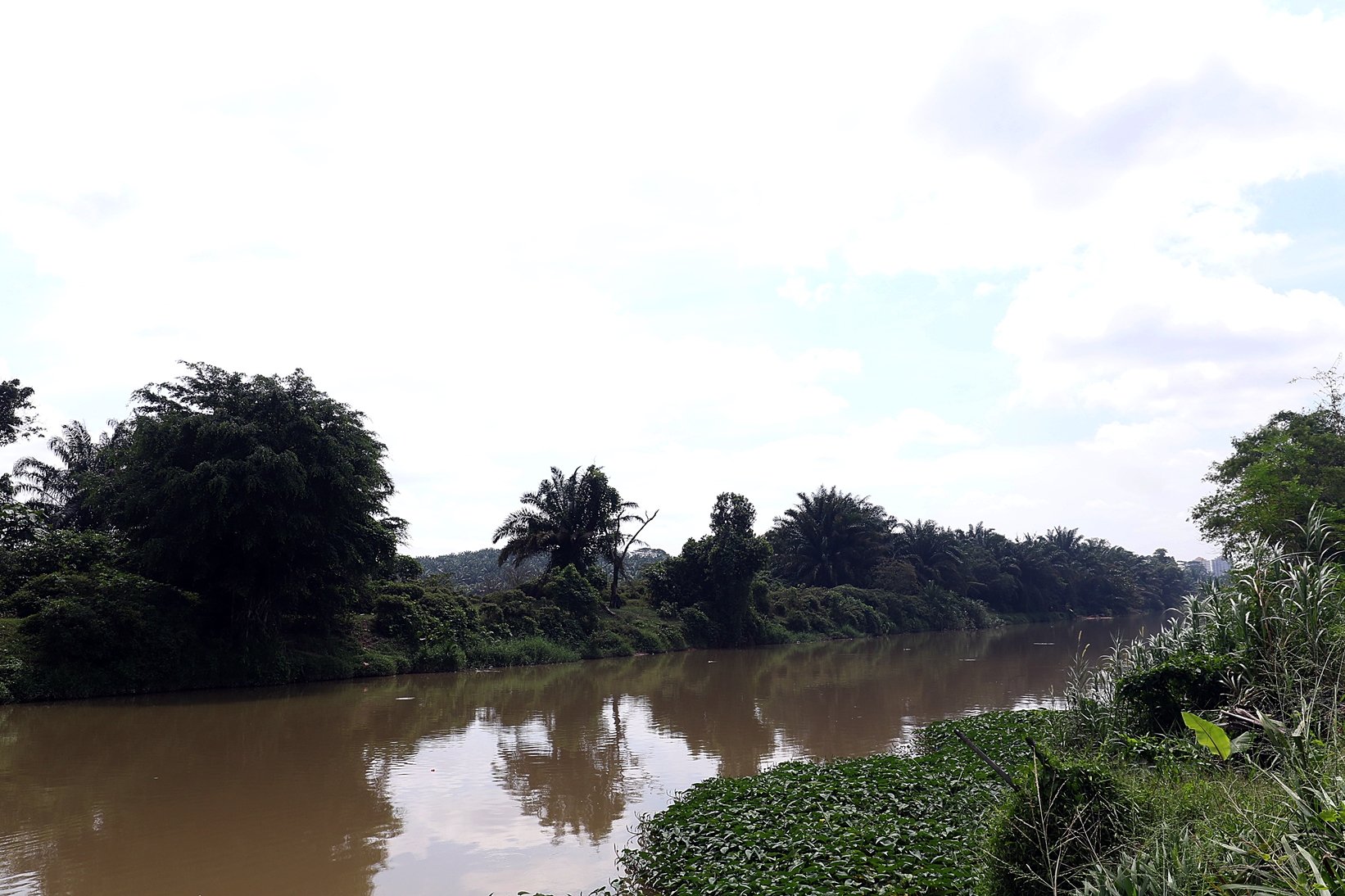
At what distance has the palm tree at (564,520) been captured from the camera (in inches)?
1454

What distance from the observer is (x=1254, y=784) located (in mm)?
5758

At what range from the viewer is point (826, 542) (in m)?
53.1

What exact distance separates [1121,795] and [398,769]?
434 inches

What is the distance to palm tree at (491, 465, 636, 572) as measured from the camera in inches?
1454

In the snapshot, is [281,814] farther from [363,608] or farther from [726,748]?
[363,608]

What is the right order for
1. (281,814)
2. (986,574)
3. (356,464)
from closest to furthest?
(281,814), (356,464), (986,574)

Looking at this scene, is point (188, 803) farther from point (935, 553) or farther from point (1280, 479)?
point (935, 553)

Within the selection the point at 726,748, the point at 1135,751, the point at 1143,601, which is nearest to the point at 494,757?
the point at 726,748

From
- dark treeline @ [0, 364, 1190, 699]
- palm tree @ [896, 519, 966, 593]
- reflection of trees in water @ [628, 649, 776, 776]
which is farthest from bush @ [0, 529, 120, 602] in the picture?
palm tree @ [896, 519, 966, 593]

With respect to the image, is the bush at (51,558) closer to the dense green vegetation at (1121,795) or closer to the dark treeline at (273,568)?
the dark treeline at (273,568)

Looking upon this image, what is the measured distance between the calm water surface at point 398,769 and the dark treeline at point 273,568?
1.47m

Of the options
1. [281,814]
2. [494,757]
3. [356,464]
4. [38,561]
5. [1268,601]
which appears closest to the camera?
[1268,601]

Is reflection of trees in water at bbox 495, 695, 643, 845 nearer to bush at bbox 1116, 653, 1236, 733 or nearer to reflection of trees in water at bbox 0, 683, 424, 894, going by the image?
reflection of trees in water at bbox 0, 683, 424, 894

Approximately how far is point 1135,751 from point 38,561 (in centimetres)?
2468
